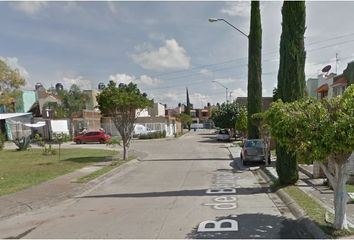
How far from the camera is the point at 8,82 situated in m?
28.7

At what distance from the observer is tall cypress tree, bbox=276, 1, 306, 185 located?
10.4 m

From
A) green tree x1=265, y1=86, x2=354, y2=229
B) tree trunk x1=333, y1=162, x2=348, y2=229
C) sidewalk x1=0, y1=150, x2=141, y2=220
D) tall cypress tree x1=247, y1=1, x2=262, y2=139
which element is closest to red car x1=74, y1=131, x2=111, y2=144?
tall cypress tree x1=247, y1=1, x2=262, y2=139

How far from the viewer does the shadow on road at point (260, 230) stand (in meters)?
5.86

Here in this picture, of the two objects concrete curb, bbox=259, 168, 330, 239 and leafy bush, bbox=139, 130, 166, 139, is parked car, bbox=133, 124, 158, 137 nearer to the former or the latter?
leafy bush, bbox=139, 130, 166, 139

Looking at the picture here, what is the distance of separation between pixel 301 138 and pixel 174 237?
3043 mm

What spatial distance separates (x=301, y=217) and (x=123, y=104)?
1371 cm

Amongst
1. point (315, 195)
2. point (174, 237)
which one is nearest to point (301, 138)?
point (174, 237)

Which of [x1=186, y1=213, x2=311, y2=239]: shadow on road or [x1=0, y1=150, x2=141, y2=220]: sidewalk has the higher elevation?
[x1=186, y1=213, x2=311, y2=239]: shadow on road

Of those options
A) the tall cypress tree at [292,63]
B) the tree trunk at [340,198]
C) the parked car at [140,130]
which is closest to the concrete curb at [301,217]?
the tree trunk at [340,198]

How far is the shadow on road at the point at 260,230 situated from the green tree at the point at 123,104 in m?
12.8

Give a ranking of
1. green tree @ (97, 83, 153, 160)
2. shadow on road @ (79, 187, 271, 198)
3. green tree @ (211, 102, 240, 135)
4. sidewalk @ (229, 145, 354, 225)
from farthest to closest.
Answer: green tree @ (211, 102, 240, 135) → green tree @ (97, 83, 153, 160) → shadow on road @ (79, 187, 271, 198) → sidewalk @ (229, 145, 354, 225)

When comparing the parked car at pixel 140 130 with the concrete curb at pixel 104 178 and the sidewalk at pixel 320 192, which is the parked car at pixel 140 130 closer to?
the concrete curb at pixel 104 178

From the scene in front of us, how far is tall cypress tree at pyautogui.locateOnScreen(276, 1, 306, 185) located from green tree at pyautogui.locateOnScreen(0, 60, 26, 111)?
2600 cm

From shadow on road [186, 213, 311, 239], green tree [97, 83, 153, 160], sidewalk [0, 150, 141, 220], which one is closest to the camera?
shadow on road [186, 213, 311, 239]
